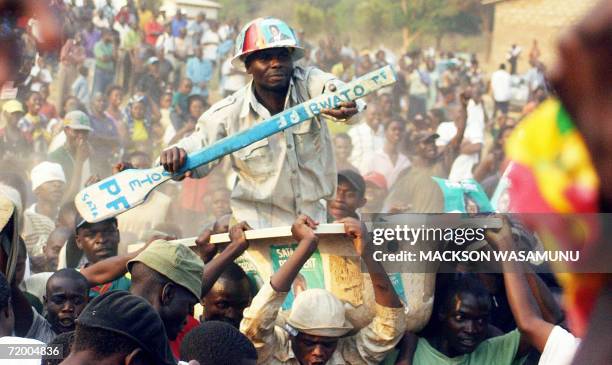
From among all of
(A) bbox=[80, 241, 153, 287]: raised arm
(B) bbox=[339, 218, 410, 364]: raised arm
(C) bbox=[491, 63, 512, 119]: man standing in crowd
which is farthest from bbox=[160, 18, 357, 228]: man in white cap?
(C) bbox=[491, 63, 512, 119]: man standing in crowd

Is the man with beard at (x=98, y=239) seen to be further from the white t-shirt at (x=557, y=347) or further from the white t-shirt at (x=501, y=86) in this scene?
the white t-shirt at (x=501, y=86)

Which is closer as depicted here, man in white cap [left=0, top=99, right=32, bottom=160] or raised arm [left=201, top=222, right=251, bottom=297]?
raised arm [left=201, top=222, right=251, bottom=297]

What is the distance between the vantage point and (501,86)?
1809 centimetres

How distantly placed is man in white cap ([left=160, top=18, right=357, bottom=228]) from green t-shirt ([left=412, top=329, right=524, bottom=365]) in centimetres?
84

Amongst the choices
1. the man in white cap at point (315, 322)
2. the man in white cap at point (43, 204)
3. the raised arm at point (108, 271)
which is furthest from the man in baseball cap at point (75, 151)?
the man in white cap at point (315, 322)

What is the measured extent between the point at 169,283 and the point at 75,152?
25.2ft

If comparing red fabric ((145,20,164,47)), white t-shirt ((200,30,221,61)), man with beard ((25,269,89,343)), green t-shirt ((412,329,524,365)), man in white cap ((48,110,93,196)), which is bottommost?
green t-shirt ((412,329,524,365))

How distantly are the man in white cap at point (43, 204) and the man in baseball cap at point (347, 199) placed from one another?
8.37ft

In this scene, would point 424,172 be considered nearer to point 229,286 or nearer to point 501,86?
point 229,286

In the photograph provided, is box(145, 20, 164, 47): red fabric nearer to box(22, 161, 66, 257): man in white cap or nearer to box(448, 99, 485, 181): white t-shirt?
box(448, 99, 485, 181): white t-shirt

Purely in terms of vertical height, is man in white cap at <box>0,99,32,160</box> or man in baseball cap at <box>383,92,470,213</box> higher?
man in white cap at <box>0,99,32,160</box>

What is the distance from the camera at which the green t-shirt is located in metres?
4.88

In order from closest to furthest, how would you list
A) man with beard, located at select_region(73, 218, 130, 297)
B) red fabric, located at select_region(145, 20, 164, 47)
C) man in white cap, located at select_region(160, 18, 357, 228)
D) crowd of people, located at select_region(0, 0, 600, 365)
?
crowd of people, located at select_region(0, 0, 600, 365), man in white cap, located at select_region(160, 18, 357, 228), man with beard, located at select_region(73, 218, 130, 297), red fabric, located at select_region(145, 20, 164, 47)

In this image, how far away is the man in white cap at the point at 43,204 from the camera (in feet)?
30.5
